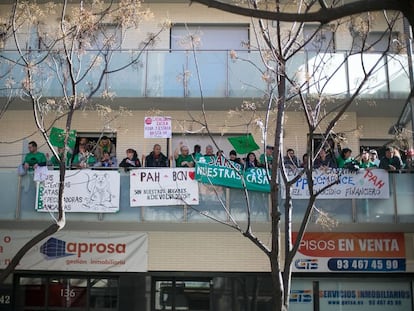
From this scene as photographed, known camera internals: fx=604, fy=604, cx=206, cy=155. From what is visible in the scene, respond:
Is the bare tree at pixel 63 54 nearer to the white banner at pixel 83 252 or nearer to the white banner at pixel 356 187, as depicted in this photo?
the white banner at pixel 83 252

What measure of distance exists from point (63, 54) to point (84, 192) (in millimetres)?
3620

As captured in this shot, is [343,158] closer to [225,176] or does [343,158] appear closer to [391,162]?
[391,162]

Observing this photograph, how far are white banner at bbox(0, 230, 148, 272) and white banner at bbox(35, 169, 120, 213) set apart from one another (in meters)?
1.87

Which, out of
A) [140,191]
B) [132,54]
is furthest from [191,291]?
[132,54]

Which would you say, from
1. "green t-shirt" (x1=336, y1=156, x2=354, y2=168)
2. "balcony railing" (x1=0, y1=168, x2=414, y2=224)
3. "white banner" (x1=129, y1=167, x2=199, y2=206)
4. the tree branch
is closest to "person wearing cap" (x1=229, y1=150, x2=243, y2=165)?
"balcony railing" (x1=0, y1=168, x2=414, y2=224)

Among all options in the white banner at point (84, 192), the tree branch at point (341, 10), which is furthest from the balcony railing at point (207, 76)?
the tree branch at point (341, 10)

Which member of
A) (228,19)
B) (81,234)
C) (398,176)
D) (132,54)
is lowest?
(81,234)

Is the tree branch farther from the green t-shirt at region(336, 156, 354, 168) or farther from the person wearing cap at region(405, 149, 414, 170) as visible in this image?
the person wearing cap at region(405, 149, 414, 170)

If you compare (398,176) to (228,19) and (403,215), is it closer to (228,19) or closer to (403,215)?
(403,215)

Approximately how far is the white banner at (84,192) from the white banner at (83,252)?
73.6 inches

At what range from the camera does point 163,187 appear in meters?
15.9

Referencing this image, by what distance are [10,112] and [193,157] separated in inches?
263

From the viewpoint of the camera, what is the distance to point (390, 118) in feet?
62.7

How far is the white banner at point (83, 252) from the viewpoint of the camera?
17.2 meters
